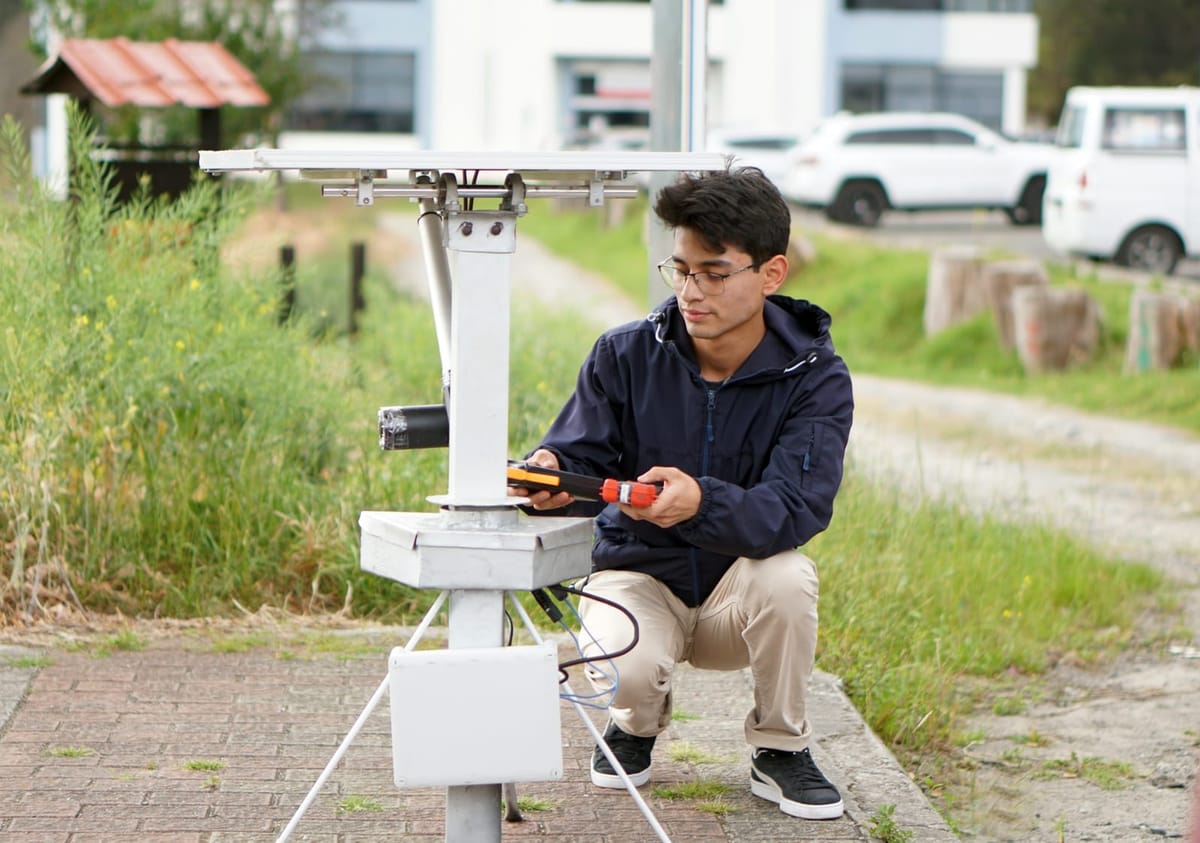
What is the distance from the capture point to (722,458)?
3.49m

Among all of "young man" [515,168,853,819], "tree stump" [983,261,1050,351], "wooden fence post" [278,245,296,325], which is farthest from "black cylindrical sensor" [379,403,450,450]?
"tree stump" [983,261,1050,351]

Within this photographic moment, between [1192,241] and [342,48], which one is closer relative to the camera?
[1192,241]

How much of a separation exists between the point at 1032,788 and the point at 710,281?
1814mm

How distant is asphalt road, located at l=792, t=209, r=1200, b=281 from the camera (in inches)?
798

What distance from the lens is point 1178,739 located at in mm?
4832

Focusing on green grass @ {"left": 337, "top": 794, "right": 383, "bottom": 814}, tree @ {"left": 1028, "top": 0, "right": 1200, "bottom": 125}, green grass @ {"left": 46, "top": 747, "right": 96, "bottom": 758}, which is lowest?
green grass @ {"left": 337, "top": 794, "right": 383, "bottom": 814}

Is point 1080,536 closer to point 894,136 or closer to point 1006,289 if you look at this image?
point 1006,289

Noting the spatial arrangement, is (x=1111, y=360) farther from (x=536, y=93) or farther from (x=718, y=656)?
(x=536, y=93)

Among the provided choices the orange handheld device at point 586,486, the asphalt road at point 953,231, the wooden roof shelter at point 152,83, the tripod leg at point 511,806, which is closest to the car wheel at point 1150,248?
the asphalt road at point 953,231

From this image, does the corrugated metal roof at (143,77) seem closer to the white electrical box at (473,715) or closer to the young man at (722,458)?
the young man at (722,458)

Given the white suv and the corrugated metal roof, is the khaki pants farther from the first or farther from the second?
the white suv

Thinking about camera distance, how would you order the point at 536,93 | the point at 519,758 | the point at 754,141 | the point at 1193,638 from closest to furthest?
1. the point at 519,758
2. the point at 1193,638
3. the point at 754,141
4. the point at 536,93

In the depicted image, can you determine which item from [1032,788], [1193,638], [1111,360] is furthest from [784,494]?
[1111,360]

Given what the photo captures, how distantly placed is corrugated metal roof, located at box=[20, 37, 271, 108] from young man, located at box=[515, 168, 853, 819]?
6962 mm
